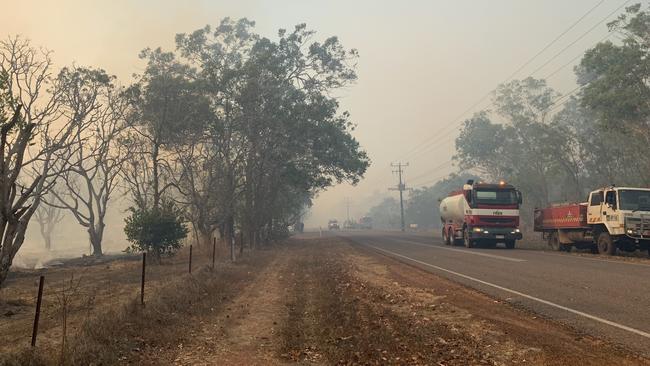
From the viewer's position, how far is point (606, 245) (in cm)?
2144

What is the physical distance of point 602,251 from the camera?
21.8m

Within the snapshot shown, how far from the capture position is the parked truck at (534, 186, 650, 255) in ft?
65.5

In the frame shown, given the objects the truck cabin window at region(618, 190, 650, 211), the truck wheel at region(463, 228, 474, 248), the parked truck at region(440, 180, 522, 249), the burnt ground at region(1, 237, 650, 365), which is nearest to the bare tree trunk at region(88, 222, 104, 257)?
the burnt ground at region(1, 237, 650, 365)

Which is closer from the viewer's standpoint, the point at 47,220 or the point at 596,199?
the point at 596,199

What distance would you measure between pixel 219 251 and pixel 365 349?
2390 centimetres

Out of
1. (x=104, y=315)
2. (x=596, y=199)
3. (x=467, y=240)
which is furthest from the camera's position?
(x=467, y=240)

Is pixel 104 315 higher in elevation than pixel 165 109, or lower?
lower

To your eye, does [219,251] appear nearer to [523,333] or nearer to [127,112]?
[127,112]

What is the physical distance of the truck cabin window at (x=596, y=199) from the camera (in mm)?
22163

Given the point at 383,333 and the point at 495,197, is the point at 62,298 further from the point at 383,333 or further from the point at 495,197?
the point at 495,197

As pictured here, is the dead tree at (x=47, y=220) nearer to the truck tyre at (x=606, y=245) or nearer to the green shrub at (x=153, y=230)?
the green shrub at (x=153, y=230)

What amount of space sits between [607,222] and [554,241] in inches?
223

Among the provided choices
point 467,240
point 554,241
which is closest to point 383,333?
point 554,241

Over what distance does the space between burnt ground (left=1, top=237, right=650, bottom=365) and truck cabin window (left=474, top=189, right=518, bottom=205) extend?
1529 centimetres
